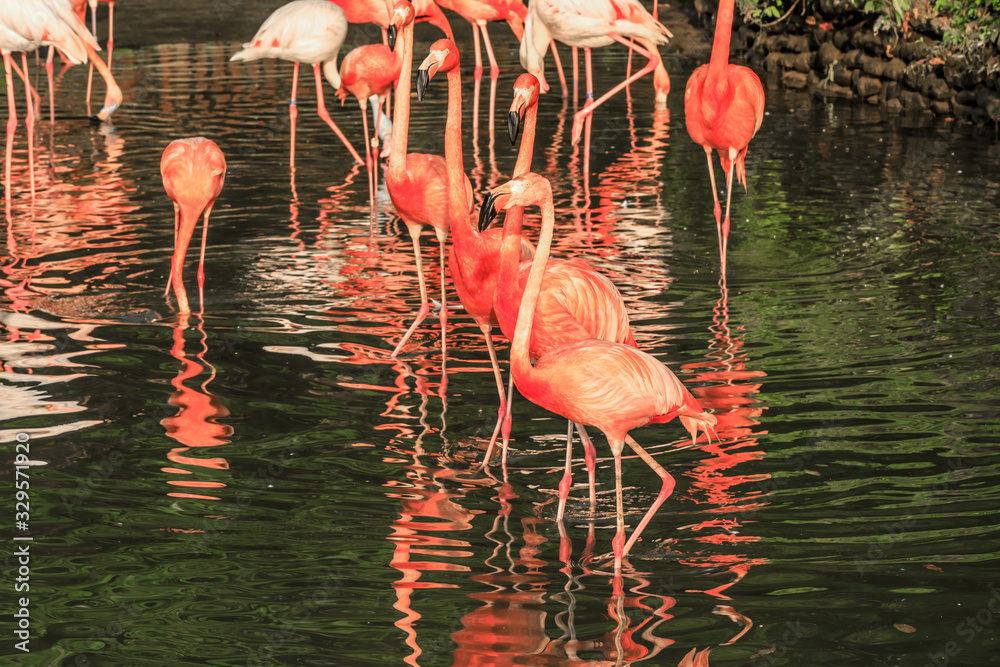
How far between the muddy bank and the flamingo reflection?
25.7ft

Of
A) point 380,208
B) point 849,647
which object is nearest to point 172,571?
point 849,647

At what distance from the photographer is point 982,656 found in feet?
10.7

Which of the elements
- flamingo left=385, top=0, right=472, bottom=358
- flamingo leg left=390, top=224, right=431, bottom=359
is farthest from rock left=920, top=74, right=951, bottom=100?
flamingo leg left=390, top=224, right=431, bottom=359

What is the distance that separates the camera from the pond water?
347 cm

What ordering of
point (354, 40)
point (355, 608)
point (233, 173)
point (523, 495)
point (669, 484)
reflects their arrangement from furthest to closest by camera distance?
point (354, 40) → point (233, 173) → point (523, 495) → point (669, 484) → point (355, 608)

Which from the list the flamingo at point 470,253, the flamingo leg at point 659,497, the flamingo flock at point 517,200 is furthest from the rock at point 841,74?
the flamingo leg at point 659,497

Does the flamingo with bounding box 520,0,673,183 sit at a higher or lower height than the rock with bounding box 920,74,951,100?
higher

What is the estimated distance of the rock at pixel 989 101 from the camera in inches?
429

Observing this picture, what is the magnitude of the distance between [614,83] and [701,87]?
23.2ft

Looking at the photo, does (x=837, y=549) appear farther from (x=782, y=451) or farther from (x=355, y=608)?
(x=355, y=608)

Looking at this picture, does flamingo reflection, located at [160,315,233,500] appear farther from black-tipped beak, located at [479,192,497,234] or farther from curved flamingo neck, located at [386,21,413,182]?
black-tipped beak, located at [479,192,497,234]

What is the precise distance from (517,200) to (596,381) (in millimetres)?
613

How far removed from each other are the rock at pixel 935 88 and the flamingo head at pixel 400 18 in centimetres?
775

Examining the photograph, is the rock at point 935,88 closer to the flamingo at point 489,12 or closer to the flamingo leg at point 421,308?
the flamingo at point 489,12
